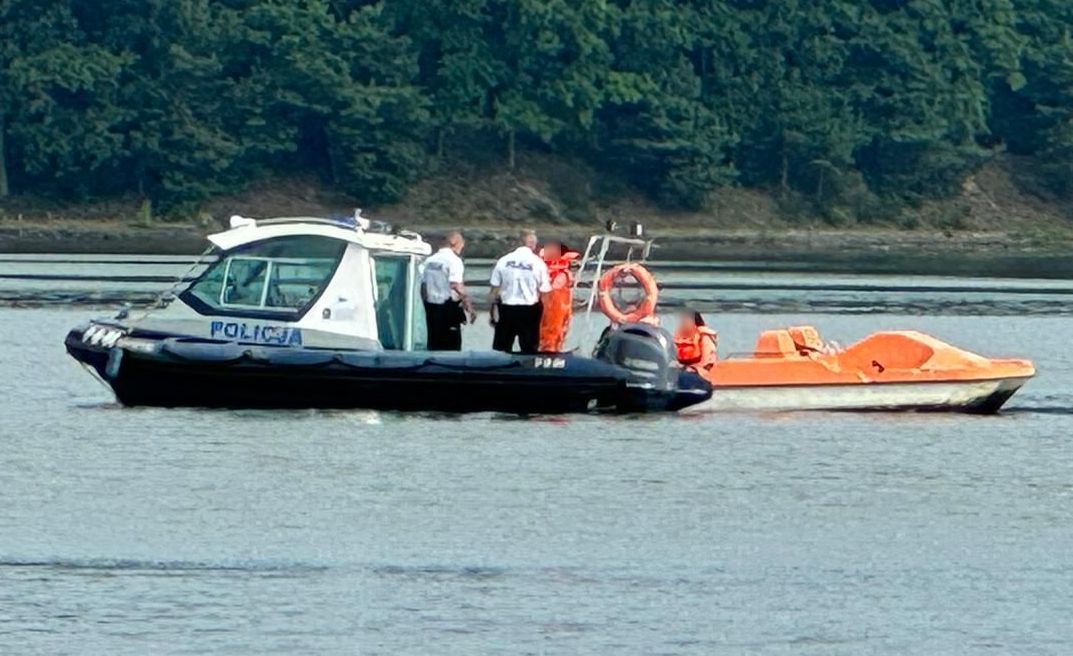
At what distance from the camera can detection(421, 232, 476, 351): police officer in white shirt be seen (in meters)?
30.1

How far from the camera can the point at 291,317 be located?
29.5 meters

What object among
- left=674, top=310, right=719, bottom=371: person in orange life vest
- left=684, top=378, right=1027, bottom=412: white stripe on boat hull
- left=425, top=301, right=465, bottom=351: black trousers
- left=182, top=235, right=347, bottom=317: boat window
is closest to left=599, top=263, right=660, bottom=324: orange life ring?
left=674, top=310, right=719, bottom=371: person in orange life vest

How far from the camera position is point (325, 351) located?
29188mm

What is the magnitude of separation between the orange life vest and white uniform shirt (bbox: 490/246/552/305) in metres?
1.65

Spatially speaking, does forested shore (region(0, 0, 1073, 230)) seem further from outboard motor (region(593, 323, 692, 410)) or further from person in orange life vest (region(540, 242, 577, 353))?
outboard motor (region(593, 323, 692, 410))

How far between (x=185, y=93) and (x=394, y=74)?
6.85m

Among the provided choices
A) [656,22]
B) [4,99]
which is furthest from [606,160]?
[4,99]

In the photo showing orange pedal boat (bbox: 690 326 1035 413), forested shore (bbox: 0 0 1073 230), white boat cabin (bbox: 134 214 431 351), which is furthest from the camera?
forested shore (bbox: 0 0 1073 230)

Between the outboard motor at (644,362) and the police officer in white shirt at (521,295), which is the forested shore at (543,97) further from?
the outboard motor at (644,362)

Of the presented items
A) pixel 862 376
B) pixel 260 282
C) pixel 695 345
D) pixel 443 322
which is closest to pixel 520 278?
pixel 443 322

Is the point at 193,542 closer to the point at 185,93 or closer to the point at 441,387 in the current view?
the point at 441,387

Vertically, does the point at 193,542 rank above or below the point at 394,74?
below

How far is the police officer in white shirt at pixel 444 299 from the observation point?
30141mm

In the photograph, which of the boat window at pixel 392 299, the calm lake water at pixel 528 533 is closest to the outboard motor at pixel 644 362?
the calm lake water at pixel 528 533
